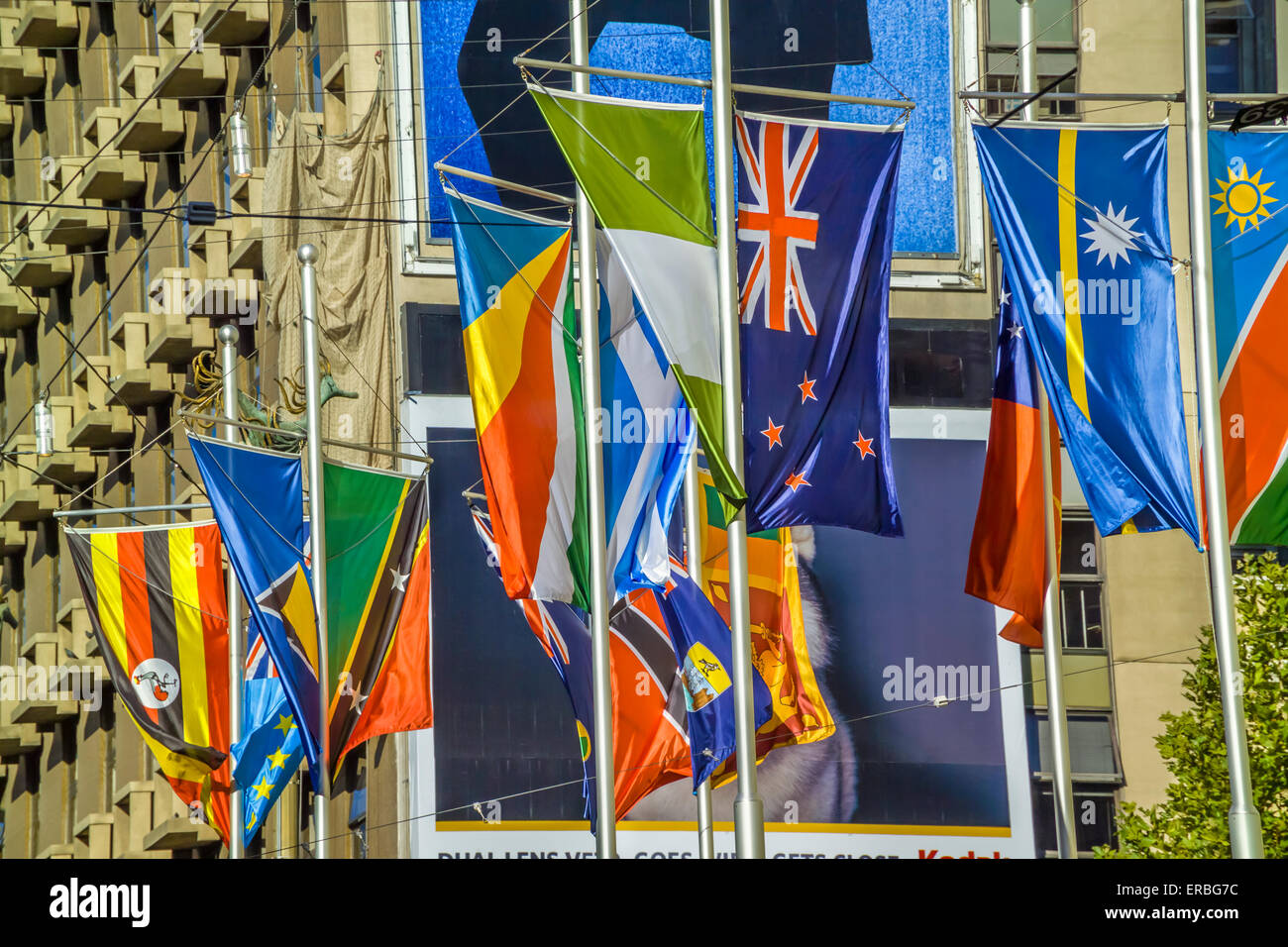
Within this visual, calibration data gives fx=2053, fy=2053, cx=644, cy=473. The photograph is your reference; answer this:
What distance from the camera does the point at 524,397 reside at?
18672 millimetres

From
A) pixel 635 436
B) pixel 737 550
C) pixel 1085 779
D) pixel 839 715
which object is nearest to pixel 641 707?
pixel 635 436

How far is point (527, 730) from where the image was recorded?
30266 mm

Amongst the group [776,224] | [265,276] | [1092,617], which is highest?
[265,276]

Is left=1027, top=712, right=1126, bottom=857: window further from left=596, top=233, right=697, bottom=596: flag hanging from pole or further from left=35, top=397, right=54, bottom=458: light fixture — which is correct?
left=35, top=397, right=54, bottom=458: light fixture

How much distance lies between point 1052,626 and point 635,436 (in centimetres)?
523

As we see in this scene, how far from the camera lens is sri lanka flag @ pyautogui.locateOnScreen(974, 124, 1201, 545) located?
55.4ft

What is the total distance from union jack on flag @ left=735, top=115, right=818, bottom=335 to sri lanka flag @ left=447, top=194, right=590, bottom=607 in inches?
94.0

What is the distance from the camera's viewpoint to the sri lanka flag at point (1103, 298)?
16.9 metres

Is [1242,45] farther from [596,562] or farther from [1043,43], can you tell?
[596,562]

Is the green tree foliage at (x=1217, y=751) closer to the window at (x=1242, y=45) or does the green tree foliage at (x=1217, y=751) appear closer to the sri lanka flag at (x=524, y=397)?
the sri lanka flag at (x=524, y=397)

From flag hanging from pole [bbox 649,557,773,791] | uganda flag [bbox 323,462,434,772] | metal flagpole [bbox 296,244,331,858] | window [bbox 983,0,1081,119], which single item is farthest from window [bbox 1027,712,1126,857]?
flag hanging from pole [bbox 649,557,773,791]

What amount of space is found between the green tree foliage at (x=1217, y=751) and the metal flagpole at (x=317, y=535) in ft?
28.1

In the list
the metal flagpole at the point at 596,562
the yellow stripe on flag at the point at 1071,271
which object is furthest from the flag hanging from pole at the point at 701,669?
the yellow stripe on flag at the point at 1071,271

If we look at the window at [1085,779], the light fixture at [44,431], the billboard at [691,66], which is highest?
the billboard at [691,66]
